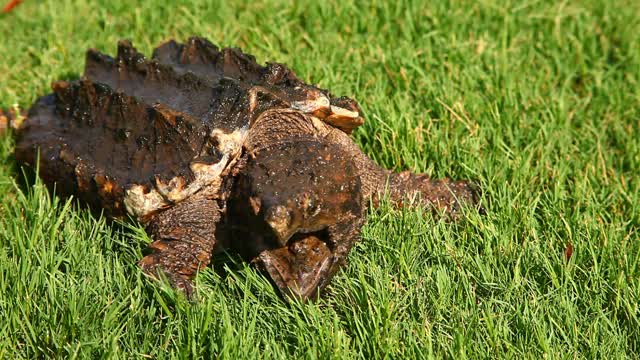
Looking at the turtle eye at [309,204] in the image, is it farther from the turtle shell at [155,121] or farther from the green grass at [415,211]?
the turtle shell at [155,121]

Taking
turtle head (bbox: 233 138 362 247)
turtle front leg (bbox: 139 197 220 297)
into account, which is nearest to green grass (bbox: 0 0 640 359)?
turtle front leg (bbox: 139 197 220 297)

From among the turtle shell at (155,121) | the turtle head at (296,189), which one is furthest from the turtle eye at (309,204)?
the turtle shell at (155,121)

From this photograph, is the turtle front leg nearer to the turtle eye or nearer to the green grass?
the green grass

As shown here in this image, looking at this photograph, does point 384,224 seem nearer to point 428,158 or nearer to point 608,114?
point 428,158

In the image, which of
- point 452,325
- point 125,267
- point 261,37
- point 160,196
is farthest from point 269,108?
point 261,37

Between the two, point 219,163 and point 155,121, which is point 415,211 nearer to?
point 219,163

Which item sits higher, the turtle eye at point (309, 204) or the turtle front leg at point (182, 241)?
the turtle eye at point (309, 204)
